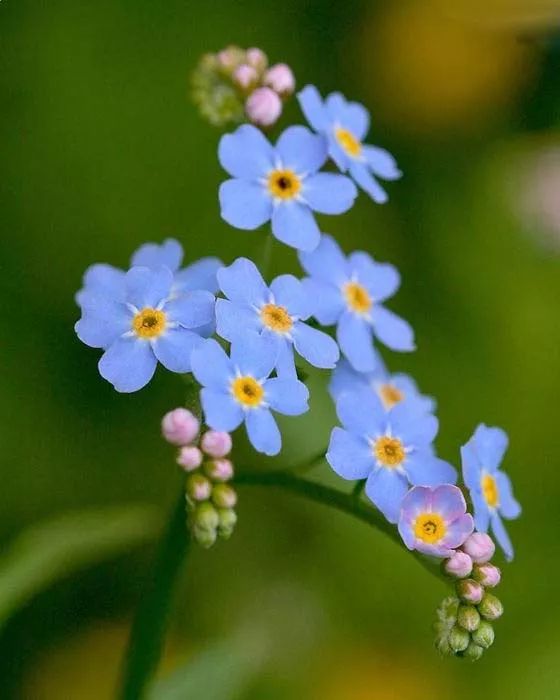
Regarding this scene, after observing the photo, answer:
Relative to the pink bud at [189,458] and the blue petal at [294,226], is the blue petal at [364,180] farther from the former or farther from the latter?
the pink bud at [189,458]

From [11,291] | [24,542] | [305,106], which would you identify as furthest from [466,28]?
[24,542]

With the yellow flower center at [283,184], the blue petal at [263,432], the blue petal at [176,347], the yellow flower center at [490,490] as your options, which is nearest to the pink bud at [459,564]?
the yellow flower center at [490,490]

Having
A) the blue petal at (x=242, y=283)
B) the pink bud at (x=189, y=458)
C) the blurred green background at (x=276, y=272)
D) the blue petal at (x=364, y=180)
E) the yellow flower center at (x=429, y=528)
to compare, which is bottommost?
the blurred green background at (x=276, y=272)

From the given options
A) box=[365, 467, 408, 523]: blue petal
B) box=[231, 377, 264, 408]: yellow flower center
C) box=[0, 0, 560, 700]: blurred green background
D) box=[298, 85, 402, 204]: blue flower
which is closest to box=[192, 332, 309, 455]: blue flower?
box=[231, 377, 264, 408]: yellow flower center

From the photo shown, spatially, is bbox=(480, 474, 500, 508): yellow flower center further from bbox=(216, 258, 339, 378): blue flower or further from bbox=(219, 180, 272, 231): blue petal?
bbox=(219, 180, 272, 231): blue petal

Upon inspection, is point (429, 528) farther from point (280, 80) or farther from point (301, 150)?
point (280, 80)

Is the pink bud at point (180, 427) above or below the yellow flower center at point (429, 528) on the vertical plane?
above

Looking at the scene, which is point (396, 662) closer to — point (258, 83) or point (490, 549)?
point (490, 549)
